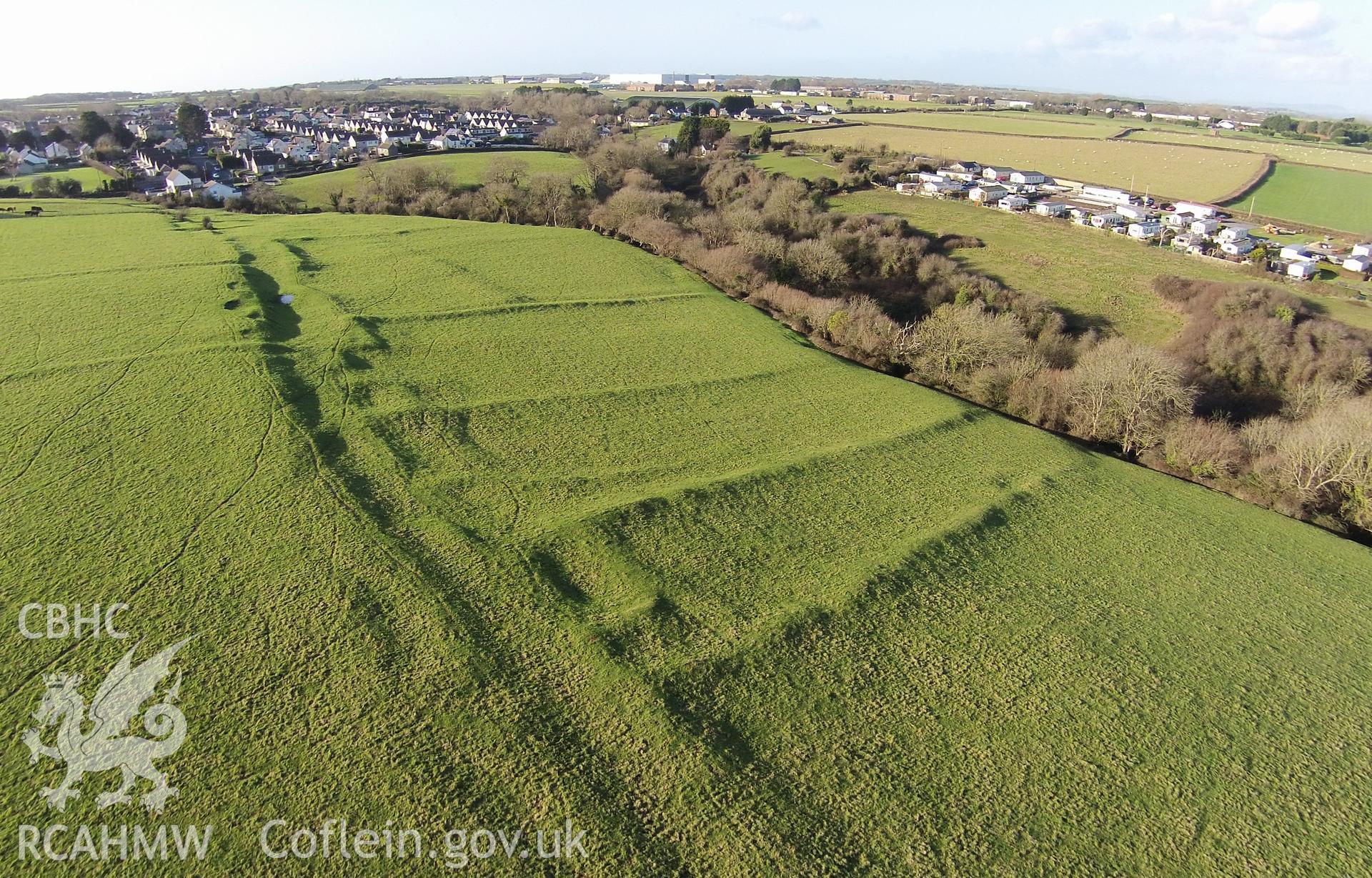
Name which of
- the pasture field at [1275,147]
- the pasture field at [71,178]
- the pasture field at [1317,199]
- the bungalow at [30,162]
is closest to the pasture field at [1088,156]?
the pasture field at [1317,199]

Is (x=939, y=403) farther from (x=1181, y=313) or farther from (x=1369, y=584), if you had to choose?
(x=1181, y=313)

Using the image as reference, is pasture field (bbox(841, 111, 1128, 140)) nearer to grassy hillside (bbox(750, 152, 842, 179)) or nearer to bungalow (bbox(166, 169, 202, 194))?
grassy hillside (bbox(750, 152, 842, 179))

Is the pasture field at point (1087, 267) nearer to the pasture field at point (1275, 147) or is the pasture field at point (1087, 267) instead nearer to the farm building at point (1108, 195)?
the farm building at point (1108, 195)

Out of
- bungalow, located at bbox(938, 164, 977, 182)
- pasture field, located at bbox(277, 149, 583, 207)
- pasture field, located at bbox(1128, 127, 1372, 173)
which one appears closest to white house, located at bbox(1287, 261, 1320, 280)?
bungalow, located at bbox(938, 164, 977, 182)

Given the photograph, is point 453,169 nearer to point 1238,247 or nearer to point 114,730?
point 114,730

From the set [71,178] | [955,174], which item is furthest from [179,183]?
[955,174]

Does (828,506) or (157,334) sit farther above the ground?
(157,334)

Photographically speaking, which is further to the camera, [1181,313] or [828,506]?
[1181,313]

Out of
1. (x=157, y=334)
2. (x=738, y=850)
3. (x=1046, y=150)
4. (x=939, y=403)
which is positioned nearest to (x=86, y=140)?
(x=157, y=334)
